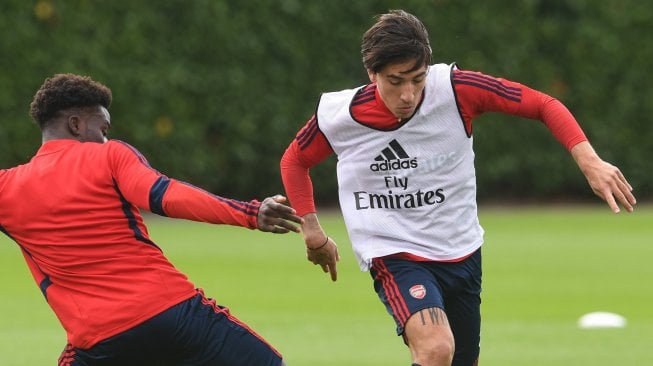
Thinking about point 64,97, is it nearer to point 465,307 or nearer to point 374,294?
point 465,307

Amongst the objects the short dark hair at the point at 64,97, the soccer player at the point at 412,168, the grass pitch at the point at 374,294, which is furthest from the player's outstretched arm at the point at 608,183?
the grass pitch at the point at 374,294

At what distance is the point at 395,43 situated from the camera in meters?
6.58

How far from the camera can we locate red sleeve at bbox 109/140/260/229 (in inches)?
213

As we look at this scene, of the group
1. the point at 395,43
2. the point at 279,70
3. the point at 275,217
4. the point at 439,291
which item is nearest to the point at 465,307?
the point at 439,291

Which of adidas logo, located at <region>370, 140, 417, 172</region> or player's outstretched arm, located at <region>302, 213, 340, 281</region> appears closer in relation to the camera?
adidas logo, located at <region>370, 140, 417, 172</region>

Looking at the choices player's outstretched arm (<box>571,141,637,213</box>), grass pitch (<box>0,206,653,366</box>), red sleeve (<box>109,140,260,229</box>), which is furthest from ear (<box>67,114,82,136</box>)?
grass pitch (<box>0,206,653,366</box>)

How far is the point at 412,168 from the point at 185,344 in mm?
1613

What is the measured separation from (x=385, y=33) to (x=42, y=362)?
3.85 meters

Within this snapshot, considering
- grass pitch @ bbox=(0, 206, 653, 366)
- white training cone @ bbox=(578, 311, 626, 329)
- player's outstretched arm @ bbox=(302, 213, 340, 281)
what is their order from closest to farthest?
1. player's outstretched arm @ bbox=(302, 213, 340, 281)
2. grass pitch @ bbox=(0, 206, 653, 366)
3. white training cone @ bbox=(578, 311, 626, 329)

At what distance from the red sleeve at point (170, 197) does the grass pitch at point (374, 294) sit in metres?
A: 3.76

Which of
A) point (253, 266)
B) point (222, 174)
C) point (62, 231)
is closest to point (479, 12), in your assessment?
point (222, 174)

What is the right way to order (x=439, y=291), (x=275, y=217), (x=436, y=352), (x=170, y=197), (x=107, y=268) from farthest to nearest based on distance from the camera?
(x=439, y=291) < (x=436, y=352) < (x=107, y=268) < (x=170, y=197) < (x=275, y=217)

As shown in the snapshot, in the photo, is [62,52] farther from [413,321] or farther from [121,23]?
[413,321]

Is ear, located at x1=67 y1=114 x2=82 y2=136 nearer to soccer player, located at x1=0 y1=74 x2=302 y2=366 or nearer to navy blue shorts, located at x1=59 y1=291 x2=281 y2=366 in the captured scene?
soccer player, located at x1=0 y1=74 x2=302 y2=366
